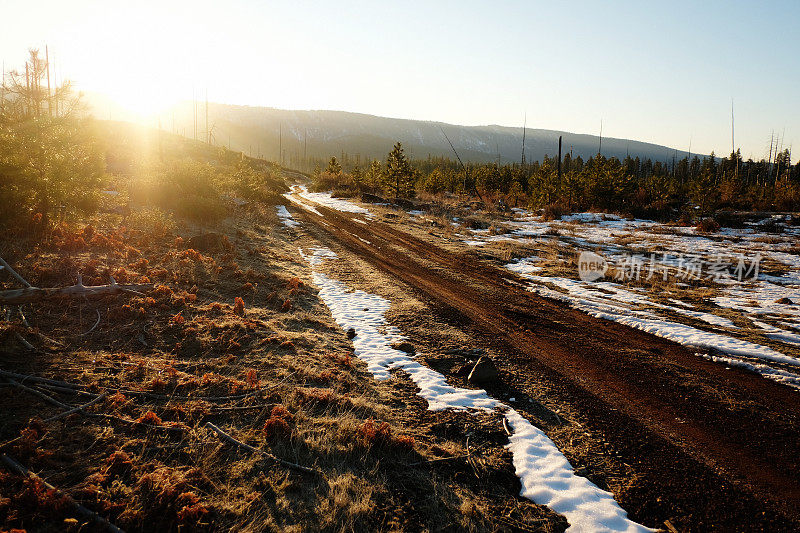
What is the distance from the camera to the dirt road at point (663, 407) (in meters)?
4.35

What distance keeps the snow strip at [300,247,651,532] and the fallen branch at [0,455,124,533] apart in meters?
4.33

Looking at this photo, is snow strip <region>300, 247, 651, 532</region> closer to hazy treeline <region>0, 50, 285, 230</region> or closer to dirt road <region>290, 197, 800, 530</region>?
dirt road <region>290, 197, 800, 530</region>

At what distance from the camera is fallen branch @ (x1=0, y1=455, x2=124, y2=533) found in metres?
3.17

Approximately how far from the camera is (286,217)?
1039 inches

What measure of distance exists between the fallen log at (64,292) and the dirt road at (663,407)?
782cm

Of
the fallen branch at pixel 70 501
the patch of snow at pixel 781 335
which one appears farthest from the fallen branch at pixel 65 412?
the patch of snow at pixel 781 335

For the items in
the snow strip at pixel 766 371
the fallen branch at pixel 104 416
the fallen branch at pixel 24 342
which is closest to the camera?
the fallen branch at pixel 104 416

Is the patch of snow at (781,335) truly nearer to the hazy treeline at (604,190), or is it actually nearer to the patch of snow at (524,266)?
the patch of snow at (524,266)

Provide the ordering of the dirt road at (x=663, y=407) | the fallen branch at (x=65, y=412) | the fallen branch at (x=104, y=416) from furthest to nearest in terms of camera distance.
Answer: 1. the fallen branch at (x=104, y=416)
2. the dirt road at (x=663, y=407)
3. the fallen branch at (x=65, y=412)

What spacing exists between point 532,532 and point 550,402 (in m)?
2.88

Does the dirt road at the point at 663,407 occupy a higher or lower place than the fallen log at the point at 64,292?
lower

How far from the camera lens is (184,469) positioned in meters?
4.04

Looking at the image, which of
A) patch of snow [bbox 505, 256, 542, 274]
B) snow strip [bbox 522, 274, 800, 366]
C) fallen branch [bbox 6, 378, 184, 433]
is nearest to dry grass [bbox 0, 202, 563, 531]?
fallen branch [bbox 6, 378, 184, 433]

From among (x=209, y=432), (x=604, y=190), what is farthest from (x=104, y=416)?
(x=604, y=190)
